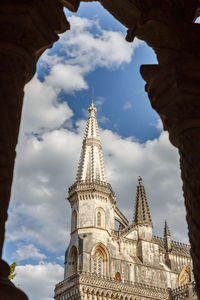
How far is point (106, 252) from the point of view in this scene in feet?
111

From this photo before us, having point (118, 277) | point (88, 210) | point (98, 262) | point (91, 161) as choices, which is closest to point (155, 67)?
point (88, 210)

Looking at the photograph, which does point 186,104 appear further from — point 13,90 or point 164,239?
point 164,239

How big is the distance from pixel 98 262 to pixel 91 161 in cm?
888

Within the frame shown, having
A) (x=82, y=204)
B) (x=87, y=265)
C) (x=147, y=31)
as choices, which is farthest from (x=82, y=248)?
(x=147, y=31)

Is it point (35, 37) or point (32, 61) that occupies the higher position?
point (35, 37)

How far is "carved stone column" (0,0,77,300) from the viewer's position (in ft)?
9.21

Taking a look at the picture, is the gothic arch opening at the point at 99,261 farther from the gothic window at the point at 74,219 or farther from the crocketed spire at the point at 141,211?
the crocketed spire at the point at 141,211

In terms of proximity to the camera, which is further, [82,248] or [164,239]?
[164,239]

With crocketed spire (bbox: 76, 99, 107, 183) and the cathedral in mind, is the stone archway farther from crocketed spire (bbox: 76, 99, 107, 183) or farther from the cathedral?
crocketed spire (bbox: 76, 99, 107, 183)

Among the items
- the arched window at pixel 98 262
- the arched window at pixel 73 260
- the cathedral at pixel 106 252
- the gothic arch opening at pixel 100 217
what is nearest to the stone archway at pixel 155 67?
the cathedral at pixel 106 252

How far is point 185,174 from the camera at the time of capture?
11.9ft

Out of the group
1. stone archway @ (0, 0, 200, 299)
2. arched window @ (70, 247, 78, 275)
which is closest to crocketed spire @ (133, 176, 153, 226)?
arched window @ (70, 247, 78, 275)

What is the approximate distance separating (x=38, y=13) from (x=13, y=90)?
0.90m

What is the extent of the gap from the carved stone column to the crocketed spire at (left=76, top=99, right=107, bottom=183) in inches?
1238
